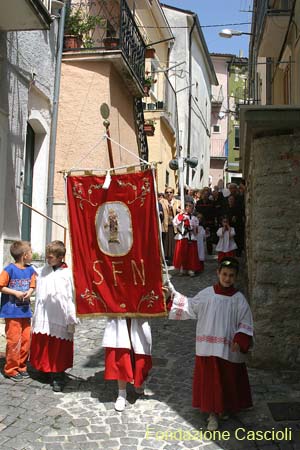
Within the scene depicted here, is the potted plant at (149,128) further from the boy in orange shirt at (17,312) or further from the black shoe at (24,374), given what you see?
the black shoe at (24,374)

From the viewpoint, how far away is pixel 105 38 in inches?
447

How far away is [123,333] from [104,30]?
994 cm

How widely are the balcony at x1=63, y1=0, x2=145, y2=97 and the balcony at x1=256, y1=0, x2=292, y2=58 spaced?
120 inches

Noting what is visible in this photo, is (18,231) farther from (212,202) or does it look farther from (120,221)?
Result: (212,202)

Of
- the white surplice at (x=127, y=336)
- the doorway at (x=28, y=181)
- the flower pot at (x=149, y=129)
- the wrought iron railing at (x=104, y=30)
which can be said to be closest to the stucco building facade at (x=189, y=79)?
the flower pot at (x=149, y=129)

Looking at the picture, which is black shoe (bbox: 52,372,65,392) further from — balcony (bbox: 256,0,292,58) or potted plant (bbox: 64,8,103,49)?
balcony (bbox: 256,0,292,58)

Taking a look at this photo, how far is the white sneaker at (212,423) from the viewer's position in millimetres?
4078

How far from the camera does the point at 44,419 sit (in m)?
4.30

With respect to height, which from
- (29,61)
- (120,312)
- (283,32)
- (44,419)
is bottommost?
(44,419)

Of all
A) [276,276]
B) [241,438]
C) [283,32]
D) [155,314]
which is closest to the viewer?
[241,438]

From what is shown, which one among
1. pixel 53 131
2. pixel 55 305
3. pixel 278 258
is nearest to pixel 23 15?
pixel 53 131

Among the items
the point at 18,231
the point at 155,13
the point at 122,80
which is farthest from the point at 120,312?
the point at 155,13

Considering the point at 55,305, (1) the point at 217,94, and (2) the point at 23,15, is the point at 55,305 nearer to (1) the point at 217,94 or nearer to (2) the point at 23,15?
(2) the point at 23,15

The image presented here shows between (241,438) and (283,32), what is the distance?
951 centimetres
